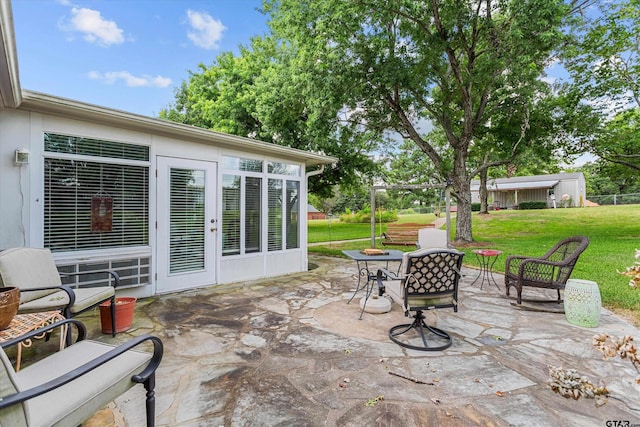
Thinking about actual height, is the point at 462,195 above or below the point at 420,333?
above

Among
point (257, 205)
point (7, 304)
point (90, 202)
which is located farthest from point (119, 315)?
point (257, 205)

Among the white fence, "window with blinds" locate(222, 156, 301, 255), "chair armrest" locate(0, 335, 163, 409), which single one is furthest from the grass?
the white fence

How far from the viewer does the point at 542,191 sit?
26.0m

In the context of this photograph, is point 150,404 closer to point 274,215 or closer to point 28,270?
point 28,270

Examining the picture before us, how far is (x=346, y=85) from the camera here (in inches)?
368

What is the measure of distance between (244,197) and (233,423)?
4487 mm

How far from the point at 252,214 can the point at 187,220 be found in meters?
1.27

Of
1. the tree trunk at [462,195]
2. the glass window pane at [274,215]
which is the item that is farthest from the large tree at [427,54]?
the glass window pane at [274,215]

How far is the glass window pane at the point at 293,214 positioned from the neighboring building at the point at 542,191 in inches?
865

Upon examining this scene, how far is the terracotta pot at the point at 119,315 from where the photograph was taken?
3414 millimetres

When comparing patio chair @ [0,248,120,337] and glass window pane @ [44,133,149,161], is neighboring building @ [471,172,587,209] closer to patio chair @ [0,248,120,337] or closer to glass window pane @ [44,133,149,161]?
glass window pane @ [44,133,149,161]

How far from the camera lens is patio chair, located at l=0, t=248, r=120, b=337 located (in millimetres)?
2795

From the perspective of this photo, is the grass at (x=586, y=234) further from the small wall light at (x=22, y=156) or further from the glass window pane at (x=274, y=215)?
the small wall light at (x=22, y=156)

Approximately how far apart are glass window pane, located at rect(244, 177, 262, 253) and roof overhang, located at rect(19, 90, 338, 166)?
0.66m
